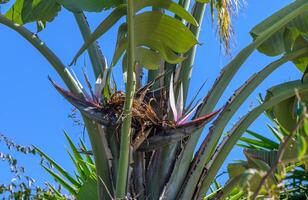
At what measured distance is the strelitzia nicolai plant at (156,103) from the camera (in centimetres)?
366

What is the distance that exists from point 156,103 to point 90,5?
74cm

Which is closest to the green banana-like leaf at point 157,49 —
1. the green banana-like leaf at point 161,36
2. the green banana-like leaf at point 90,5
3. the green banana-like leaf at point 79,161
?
the green banana-like leaf at point 161,36

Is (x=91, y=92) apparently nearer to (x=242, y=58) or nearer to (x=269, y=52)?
(x=242, y=58)

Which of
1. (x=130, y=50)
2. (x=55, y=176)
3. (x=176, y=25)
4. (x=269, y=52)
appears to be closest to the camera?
(x=130, y=50)

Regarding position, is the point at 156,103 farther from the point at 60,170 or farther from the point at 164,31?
the point at 60,170

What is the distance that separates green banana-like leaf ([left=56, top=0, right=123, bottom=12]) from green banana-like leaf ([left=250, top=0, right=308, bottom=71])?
3.38 ft

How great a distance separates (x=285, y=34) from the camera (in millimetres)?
4535

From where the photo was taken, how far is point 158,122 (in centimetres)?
366

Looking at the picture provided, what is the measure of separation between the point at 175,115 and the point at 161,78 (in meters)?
0.59

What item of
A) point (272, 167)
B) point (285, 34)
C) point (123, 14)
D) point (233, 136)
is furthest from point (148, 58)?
point (272, 167)

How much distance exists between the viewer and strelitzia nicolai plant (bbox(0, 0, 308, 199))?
3656 millimetres

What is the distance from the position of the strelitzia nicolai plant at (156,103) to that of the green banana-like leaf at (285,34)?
1 centimetres

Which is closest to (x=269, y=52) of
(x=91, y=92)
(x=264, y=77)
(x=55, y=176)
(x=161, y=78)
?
(x=264, y=77)

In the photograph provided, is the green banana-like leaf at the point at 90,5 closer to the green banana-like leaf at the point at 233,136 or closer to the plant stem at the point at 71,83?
the plant stem at the point at 71,83
